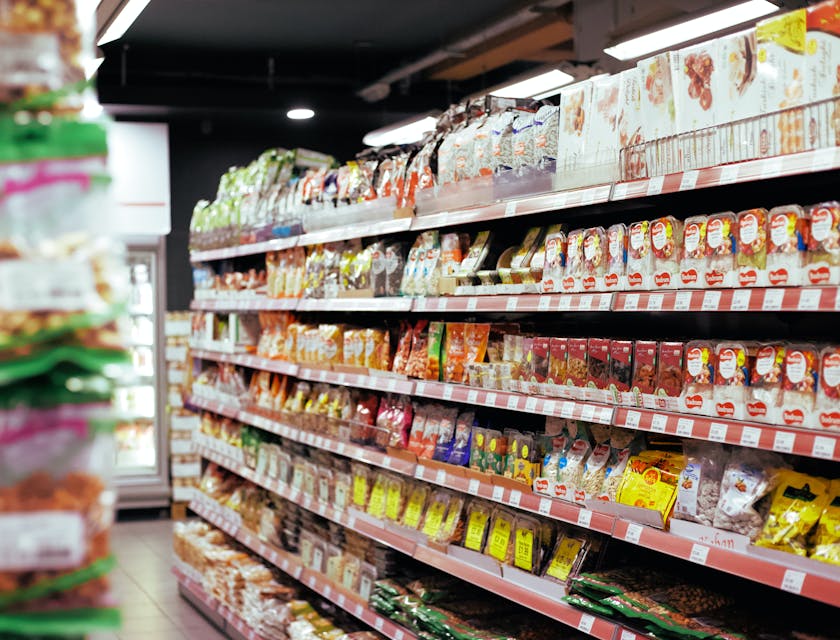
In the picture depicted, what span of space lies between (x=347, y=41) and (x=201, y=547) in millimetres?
5186

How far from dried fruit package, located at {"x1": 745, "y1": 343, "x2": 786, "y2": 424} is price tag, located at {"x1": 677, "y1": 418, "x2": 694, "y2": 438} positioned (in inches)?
6.7

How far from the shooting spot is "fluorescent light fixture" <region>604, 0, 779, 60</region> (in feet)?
18.1

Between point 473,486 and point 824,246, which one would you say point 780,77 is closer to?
point 824,246

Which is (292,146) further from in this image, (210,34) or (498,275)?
(498,275)

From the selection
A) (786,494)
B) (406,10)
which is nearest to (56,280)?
(786,494)

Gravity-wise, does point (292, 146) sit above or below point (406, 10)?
below

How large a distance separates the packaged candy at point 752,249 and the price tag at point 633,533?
0.84 metres

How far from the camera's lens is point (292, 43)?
964 centimetres

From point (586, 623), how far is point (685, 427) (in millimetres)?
782

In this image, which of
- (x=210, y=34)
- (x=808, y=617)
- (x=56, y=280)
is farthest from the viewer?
(x=210, y=34)

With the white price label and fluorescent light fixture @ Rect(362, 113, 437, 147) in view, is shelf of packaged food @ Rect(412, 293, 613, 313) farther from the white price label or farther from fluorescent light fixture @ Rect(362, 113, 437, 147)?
fluorescent light fixture @ Rect(362, 113, 437, 147)

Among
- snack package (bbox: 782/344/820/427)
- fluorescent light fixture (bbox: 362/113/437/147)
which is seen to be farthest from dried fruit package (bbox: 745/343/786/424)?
fluorescent light fixture (bbox: 362/113/437/147)

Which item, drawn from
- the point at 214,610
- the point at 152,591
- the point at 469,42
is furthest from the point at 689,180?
the point at 469,42

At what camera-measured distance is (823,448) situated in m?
2.51
